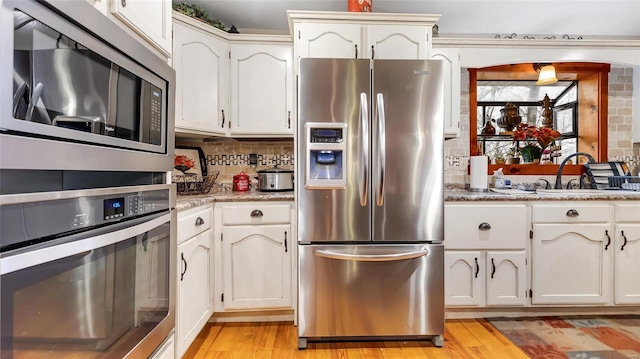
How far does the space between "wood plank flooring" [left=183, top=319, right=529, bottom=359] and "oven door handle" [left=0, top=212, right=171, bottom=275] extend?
1.22 meters

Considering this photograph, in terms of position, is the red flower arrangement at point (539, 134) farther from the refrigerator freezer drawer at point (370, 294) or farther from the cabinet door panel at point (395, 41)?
the refrigerator freezer drawer at point (370, 294)

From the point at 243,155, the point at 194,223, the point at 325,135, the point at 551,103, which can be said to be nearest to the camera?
the point at 194,223

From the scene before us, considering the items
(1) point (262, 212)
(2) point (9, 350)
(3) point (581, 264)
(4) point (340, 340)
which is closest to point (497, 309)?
(3) point (581, 264)

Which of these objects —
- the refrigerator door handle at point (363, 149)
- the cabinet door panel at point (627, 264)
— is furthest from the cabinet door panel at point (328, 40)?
the cabinet door panel at point (627, 264)

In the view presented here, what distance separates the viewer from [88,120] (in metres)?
0.72

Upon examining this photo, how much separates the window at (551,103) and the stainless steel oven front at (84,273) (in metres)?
2.62

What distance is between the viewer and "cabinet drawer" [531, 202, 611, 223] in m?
2.13

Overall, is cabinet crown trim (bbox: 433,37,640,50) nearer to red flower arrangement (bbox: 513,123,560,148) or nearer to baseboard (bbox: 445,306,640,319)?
red flower arrangement (bbox: 513,123,560,148)

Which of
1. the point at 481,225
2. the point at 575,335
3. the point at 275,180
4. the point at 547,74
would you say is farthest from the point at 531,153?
the point at 275,180

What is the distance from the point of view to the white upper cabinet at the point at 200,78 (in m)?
2.05

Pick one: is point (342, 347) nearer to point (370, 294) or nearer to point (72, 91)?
point (370, 294)

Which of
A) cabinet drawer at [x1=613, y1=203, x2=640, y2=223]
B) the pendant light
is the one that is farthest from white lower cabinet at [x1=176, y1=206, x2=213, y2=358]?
the pendant light

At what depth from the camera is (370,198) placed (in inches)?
70.7

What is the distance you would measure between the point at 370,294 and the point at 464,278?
76 cm
